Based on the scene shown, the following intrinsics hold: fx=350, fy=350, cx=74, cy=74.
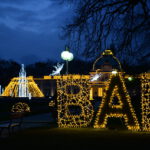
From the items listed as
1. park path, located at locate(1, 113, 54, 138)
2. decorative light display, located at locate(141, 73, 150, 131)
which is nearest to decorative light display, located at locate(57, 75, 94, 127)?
park path, located at locate(1, 113, 54, 138)

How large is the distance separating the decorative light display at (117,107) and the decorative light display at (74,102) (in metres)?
1.05

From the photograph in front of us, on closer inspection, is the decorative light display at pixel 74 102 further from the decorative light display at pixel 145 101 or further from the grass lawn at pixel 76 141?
the grass lawn at pixel 76 141

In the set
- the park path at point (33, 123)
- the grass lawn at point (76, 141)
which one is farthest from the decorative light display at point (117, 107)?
the park path at point (33, 123)

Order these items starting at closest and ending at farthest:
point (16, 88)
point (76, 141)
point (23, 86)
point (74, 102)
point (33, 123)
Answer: point (76, 141)
point (74, 102)
point (33, 123)
point (23, 86)
point (16, 88)

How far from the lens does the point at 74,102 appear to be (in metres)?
18.0

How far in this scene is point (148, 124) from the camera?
1590cm

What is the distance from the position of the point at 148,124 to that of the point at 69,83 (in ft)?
14.6

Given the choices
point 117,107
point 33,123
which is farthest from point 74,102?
point 33,123

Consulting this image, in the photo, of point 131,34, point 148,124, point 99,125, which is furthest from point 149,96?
point 131,34

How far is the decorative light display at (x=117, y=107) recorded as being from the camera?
1606 centimetres

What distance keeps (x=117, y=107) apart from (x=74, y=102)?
8.70 feet

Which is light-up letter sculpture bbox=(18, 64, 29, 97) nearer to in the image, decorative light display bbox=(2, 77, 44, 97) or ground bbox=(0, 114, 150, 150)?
decorative light display bbox=(2, 77, 44, 97)

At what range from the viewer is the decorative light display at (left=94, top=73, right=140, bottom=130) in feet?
52.7

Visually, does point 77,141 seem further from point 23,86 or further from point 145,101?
point 23,86
